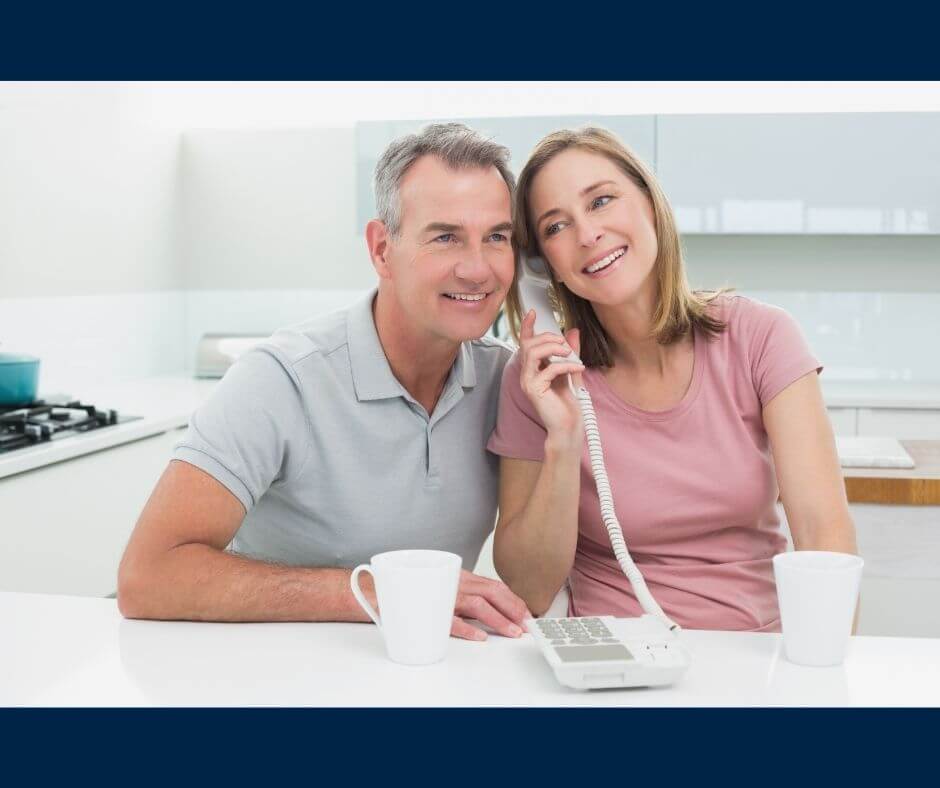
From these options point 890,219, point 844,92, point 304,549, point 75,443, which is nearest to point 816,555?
point 304,549

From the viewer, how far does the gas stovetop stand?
2.61 metres

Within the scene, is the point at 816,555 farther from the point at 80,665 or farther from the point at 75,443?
the point at 75,443

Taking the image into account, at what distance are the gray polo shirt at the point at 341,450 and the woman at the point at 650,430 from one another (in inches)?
4.0

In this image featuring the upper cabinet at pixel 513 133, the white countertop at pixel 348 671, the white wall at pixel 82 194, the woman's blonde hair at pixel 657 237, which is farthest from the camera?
the upper cabinet at pixel 513 133

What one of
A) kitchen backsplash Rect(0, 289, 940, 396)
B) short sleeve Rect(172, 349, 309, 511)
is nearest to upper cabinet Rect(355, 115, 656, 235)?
kitchen backsplash Rect(0, 289, 940, 396)

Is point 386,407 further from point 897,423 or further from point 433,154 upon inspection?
point 897,423

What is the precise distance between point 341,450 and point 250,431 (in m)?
0.15

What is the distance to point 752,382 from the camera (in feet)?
5.47

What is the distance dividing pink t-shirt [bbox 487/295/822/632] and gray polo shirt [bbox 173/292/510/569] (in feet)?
0.38

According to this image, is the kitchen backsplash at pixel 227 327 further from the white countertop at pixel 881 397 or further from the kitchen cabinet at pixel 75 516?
the kitchen cabinet at pixel 75 516

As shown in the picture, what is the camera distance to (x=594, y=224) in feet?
5.47

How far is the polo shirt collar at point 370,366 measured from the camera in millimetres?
1624

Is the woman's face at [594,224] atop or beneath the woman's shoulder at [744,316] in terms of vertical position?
→ atop

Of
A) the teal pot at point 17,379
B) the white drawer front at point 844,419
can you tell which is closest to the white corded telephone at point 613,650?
the teal pot at point 17,379
